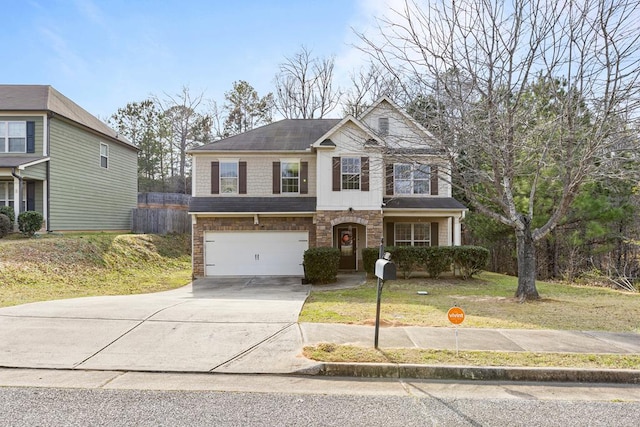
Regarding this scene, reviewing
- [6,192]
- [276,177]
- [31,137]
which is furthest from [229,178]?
[6,192]

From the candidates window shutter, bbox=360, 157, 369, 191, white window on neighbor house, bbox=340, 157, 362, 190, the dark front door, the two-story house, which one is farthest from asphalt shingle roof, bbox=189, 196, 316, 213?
window shutter, bbox=360, 157, 369, 191

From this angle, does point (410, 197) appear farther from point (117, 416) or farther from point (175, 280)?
point (117, 416)

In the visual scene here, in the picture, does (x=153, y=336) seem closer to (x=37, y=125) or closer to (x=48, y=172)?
(x=48, y=172)

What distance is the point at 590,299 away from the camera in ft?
35.1

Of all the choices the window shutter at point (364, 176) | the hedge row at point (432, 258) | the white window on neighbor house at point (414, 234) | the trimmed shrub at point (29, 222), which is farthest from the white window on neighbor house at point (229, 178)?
the trimmed shrub at point (29, 222)

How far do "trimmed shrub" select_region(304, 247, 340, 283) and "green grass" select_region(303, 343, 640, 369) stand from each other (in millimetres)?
7462

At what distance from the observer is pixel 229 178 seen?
1595 centimetres

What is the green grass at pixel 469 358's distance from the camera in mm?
5191

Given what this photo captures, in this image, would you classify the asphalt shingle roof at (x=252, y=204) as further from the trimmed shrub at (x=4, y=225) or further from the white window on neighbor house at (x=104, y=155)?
the white window on neighbor house at (x=104, y=155)

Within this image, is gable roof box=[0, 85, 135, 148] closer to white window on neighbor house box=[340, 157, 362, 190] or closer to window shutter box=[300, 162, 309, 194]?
window shutter box=[300, 162, 309, 194]

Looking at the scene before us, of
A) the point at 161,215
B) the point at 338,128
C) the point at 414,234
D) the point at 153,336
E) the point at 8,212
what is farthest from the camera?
the point at 161,215

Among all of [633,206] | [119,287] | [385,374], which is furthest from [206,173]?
[633,206]

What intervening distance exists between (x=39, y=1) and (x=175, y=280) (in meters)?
9.43

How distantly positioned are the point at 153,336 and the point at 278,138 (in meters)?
11.7
